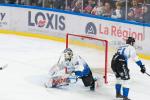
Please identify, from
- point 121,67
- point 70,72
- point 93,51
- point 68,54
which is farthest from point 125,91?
point 93,51

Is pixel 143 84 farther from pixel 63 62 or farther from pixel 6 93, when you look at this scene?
pixel 6 93

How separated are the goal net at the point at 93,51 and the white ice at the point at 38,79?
41 cm

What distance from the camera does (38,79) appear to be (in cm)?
1252

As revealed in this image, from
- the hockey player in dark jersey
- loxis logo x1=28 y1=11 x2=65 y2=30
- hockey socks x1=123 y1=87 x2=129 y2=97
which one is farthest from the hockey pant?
loxis logo x1=28 y1=11 x2=65 y2=30

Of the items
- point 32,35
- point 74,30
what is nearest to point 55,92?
point 74,30

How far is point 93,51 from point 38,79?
56.2 inches

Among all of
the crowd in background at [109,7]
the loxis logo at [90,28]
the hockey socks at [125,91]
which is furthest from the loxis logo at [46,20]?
the hockey socks at [125,91]

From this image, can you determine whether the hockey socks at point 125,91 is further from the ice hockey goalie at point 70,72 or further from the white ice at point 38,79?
the ice hockey goalie at point 70,72

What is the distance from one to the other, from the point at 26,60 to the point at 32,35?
386 cm

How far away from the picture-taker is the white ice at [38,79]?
36.8 feet

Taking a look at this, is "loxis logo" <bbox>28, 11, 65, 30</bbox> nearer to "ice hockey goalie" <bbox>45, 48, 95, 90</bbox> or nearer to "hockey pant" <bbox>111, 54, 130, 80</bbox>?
"ice hockey goalie" <bbox>45, 48, 95, 90</bbox>

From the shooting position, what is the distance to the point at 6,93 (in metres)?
11.1

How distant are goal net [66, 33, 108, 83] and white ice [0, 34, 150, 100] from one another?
41cm

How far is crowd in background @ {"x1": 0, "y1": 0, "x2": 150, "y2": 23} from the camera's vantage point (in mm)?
15406
